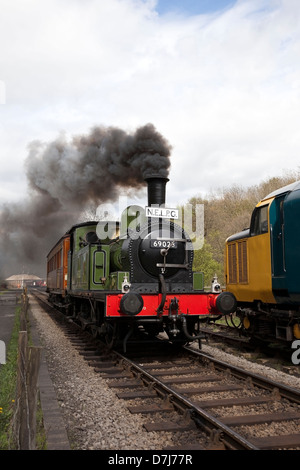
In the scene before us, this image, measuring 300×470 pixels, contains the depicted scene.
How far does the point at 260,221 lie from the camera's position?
8.55 meters

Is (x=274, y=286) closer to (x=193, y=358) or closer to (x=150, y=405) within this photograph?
(x=193, y=358)

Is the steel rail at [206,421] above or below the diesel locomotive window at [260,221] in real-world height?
below

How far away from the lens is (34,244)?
83.6ft

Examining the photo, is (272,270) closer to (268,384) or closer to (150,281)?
(150,281)

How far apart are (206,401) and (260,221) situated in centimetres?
438

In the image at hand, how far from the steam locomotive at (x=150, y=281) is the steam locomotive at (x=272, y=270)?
972mm

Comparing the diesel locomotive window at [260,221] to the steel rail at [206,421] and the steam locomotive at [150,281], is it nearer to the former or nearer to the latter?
the steam locomotive at [150,281]

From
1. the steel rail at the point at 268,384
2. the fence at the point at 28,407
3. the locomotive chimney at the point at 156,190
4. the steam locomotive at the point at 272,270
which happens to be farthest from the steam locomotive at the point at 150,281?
the fence at the point at 28,407

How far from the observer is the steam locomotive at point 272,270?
7.29 meters

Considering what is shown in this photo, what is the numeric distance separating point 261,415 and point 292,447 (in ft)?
2.58
